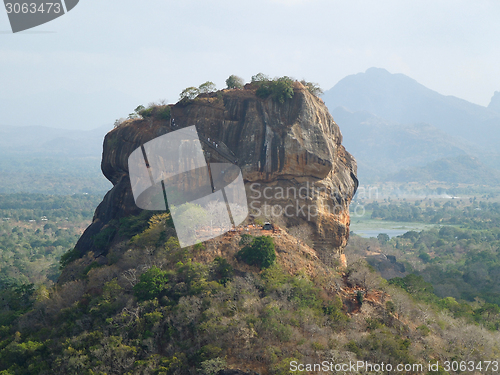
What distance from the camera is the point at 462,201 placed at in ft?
499

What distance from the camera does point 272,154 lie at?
29.1 metres

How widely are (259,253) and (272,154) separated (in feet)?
24.1

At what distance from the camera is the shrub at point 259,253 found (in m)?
24.4

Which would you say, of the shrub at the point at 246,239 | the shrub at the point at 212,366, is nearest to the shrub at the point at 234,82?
the shrub at the point at 246,239

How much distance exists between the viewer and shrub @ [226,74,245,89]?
3341cm

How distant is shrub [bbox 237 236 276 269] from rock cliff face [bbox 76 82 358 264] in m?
3.65

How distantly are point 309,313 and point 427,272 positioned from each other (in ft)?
133

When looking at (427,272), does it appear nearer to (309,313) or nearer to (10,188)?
(309,313)

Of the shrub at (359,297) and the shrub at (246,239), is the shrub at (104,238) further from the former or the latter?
the shrub at (359,297)

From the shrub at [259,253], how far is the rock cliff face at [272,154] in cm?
365

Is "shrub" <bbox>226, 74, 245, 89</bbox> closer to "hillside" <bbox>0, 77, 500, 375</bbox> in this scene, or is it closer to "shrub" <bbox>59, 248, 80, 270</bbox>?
"hillside" <bbox>0, 77, 500, 375</bbox>

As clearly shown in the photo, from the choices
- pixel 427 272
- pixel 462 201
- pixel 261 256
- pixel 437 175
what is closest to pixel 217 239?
pixel 261 256

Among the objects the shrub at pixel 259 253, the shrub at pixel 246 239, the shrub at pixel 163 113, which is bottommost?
the shrub at pixel 259 253

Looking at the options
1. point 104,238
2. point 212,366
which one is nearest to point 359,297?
point 212,366
